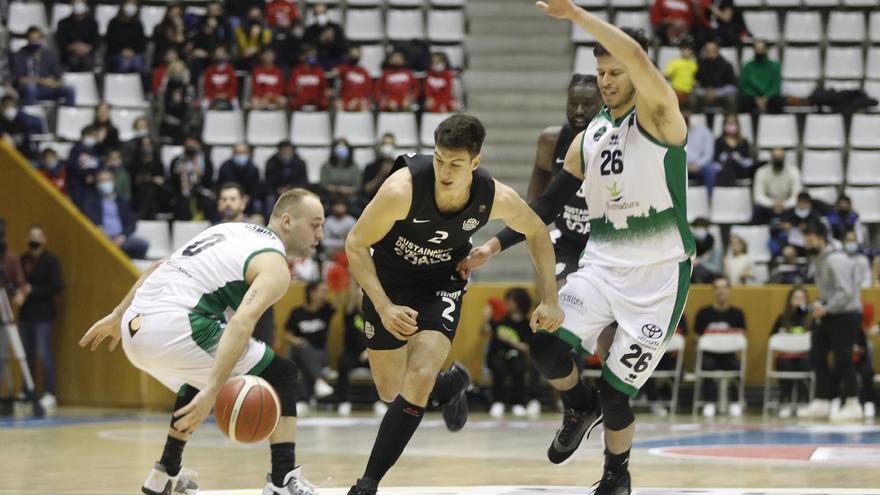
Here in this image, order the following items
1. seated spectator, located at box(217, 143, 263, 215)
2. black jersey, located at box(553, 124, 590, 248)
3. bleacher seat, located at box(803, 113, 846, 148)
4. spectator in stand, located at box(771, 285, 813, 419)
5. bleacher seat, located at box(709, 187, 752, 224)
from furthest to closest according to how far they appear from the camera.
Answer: bleacher seat, located at box(803, 113, 846, 148) → bleacher seat, located at box(709, 187, 752, 224) → seated spectator, located at box(217, 143, 263, 215) → spectator in stand, located at box(771, 285, 813, 419) → black jersey, located at box(553, 124, 590, 248)

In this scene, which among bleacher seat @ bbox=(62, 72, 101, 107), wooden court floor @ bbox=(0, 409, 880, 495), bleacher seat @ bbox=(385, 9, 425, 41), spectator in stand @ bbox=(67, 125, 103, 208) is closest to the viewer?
wooden court floor @ bbox=(0, 409, 880, 495)

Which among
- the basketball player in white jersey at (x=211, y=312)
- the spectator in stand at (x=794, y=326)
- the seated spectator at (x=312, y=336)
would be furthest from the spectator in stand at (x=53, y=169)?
the basketball player in white jersey at (x=211, y=312)

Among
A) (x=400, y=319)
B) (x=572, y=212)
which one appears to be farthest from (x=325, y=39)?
(x=400, y=319)

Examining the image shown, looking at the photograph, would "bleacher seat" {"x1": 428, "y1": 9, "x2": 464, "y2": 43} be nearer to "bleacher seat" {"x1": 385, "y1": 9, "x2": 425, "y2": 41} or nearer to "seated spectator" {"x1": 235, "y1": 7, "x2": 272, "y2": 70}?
"bleacher seat" {"x1": 385, "y1": 9, "x2": 425, "y2": 41}

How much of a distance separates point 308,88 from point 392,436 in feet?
43.2

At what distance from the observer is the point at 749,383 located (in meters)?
15.9

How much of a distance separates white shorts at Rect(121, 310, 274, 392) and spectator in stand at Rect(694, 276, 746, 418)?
32.0ft

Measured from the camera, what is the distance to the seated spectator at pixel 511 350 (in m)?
15.3

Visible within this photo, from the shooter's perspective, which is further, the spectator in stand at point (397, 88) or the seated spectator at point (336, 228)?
the spectator in stand at point (397, 88)

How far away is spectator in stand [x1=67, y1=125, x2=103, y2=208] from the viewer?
16.9 metres

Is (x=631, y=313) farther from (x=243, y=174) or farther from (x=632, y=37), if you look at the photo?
(x=243, y=174)

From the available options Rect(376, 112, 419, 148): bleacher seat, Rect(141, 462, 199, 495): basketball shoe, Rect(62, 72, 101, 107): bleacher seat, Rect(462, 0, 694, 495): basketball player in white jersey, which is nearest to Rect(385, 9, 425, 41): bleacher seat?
Rect(376, 112, 419, 148): bleacher seat

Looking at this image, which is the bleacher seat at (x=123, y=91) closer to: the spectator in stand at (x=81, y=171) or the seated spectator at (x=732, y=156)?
the spectator in stand at (x=81, y=171)

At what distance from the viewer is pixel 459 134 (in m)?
6.25
